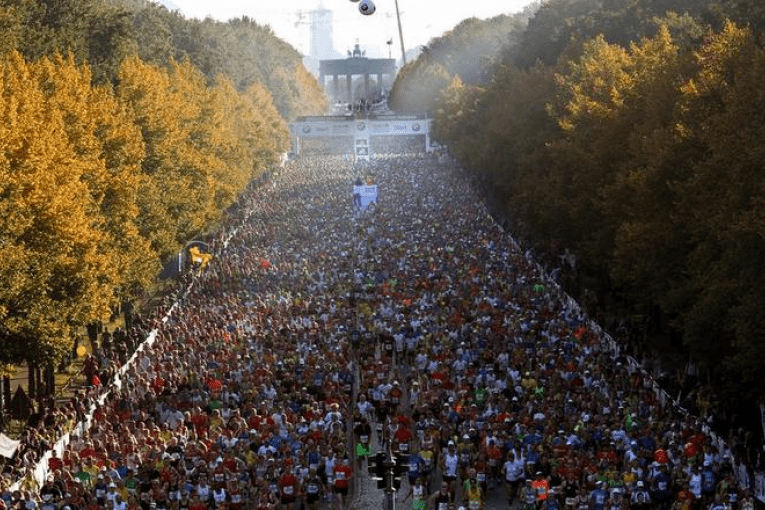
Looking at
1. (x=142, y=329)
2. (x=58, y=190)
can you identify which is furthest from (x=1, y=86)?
(x=142, y=329)

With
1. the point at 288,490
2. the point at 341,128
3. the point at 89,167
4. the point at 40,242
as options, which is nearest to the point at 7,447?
the point at 288,490

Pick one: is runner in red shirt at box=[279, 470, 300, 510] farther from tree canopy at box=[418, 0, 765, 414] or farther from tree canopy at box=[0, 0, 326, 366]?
tree canopy at box=[0, 0, 326, 366]

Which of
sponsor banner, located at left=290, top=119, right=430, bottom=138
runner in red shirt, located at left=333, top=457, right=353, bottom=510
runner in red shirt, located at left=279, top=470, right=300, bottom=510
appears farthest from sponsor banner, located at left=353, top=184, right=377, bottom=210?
sponsor banner, located at left=290, top=119, right=430, bottom=138

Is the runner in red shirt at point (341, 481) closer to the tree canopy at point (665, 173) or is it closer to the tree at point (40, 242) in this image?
the tree canopy at point (665, 173)

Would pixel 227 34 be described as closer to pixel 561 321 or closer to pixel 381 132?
pixel 381 132

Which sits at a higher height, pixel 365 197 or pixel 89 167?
pixel 89 167

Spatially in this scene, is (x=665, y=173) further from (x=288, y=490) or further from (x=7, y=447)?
(x=7, y=447)
